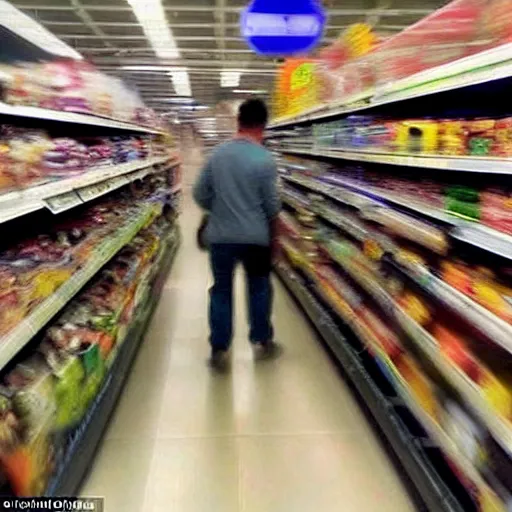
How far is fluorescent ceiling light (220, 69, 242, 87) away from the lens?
11922 mm

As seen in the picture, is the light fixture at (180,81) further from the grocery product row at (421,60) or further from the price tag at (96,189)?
the price tag at (96,189)

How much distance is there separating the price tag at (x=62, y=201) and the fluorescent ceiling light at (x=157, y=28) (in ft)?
15.9

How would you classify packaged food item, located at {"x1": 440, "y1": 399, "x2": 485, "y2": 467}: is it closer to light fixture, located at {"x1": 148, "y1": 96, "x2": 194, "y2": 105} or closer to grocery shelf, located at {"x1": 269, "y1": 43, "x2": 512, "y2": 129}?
grocery shelf, located at {"x1": 269, "y1": 43, "x2": 512, "y2": 129}

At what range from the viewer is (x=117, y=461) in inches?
88.0

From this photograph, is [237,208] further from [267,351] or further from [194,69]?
[194,69]

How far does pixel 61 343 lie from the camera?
2.15 metres

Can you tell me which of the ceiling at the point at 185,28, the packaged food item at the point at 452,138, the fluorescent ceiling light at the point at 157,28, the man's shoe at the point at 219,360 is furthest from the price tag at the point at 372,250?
the fluorescent ceiling light at the point at 157,28

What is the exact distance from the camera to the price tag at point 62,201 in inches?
72.1

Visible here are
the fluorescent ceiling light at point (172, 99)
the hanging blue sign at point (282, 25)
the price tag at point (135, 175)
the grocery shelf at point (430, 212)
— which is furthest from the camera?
the fluorescent ceiling light at point (172, 99)

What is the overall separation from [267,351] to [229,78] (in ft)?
36.2

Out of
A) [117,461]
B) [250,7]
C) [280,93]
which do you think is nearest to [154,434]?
[117,461]

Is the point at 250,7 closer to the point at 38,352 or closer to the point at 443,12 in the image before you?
the point at 443,12

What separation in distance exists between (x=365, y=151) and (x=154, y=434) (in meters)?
1.75

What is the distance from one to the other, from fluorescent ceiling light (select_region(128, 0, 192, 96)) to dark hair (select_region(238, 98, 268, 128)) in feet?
13.0
